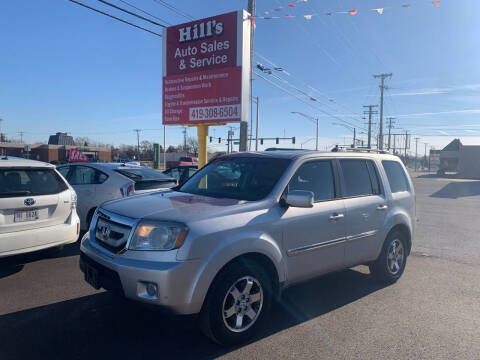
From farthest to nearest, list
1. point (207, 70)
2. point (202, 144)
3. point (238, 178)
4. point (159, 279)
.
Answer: point (202, 144)
point (207, 70)
point (238, 178)
point (159, 279)

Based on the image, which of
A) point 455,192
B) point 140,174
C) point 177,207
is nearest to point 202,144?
→ point 140,174

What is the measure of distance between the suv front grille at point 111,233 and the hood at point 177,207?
107mm

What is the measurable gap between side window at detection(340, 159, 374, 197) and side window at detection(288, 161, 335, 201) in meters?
0.27

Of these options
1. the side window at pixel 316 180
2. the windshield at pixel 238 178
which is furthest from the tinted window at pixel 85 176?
the side window at pixel 316 180

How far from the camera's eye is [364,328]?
3734mm

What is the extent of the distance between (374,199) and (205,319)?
2.84 m

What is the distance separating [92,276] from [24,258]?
10.9 ft

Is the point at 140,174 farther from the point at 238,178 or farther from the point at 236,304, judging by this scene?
the point at 236,304

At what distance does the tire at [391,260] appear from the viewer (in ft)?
16.2

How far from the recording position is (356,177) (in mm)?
4719

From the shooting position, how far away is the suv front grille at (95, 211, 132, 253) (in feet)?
10.6

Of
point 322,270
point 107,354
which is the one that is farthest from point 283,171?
point 107,354

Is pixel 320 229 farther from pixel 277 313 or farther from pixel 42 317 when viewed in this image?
pixel 42 317

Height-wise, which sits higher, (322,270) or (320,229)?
(320,229)
